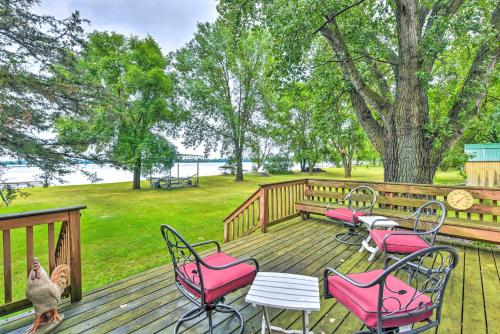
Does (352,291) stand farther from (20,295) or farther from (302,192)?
(20,295)

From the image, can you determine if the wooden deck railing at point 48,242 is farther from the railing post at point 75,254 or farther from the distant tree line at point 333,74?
the distant tree line at point 333,74

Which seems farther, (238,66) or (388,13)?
(238,66)

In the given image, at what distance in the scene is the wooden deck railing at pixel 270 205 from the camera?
16.2 feet

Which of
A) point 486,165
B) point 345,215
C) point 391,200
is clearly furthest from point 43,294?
point 486,165

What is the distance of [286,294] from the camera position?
5.55 feet

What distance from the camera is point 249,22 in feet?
23.3

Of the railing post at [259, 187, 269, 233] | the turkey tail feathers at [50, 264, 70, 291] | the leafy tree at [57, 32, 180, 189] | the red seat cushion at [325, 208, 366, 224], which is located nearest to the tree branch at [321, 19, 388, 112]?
the red seat cushion at [325, 208, 366, 224]

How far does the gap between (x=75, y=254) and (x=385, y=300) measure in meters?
2.68

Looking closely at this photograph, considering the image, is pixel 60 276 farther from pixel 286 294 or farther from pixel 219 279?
pixel 286 294

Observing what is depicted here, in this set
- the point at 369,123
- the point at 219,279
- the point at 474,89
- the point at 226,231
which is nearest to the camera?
the point at 219,279

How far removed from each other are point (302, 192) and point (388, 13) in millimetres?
4598

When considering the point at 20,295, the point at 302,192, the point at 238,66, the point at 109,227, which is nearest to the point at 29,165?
the point at 20,295

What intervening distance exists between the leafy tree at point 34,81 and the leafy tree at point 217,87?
43.8ft

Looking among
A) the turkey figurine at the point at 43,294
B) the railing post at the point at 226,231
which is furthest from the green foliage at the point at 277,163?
the turkey figurine at the point at 43,294
